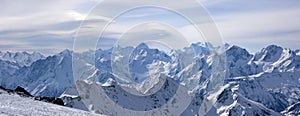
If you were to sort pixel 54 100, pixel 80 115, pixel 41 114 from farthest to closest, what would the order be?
pixel 54 100 → pixel 80 115 → pixel 41 114

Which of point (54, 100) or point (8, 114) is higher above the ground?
point (8, 114)

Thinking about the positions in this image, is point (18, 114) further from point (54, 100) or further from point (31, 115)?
point (54, 100)

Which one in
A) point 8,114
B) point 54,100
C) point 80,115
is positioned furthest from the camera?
point 54,100

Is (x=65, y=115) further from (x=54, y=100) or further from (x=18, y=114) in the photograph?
(x=54, y=100)

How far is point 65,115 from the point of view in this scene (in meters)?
50.7

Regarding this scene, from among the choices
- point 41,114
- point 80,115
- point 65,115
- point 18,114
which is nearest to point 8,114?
point 18,114

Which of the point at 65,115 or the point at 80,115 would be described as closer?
the point at 65,115

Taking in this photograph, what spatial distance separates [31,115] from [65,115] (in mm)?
8323

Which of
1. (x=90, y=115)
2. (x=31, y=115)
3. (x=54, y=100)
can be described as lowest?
(x=54, y=100)

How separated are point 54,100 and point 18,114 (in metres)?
70.1

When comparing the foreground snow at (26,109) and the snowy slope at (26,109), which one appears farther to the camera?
the foreground snow at (26,109)

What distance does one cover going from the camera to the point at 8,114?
39.6 metres

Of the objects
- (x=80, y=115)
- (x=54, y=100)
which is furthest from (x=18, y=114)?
(x=54, y=100)

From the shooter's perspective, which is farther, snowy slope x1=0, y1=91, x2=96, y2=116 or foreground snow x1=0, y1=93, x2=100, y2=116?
foreground snow x1=0, y1=93, x2=100, y2=116
